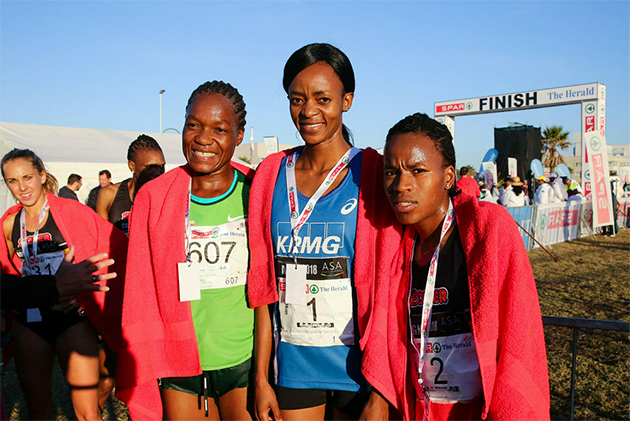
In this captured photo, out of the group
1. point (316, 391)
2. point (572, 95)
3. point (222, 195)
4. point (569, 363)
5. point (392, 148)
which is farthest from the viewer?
point (572, 95)

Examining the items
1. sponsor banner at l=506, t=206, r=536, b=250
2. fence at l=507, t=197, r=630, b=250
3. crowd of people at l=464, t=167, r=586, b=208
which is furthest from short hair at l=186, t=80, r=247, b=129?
sponsor banner at l=506, t=206, r=536, b=250

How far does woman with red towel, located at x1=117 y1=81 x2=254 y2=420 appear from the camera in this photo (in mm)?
2277

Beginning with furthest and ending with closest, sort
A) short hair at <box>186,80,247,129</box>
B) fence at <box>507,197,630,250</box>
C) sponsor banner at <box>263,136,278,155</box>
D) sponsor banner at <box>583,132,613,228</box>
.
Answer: sponsor banner at <box>263,136,278,155</box> → sponsor banner at <box>583,132,613,228</box> → fence at <box>507,197,630,250</box> → short hair at <box>186,80,247,129</box>

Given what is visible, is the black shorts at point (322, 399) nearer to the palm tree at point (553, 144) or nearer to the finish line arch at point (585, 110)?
the finish line arch at point (585, 110)

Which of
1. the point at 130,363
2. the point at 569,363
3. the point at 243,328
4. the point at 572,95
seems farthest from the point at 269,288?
the point at 572,95

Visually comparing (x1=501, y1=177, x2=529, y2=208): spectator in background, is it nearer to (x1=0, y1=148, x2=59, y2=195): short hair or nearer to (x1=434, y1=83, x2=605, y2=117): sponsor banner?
(x1=434, y1=83, x2=605, y2=117): sponsor banner

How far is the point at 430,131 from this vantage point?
190 centimetres

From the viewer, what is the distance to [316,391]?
208 cm

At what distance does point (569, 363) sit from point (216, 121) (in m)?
4.40

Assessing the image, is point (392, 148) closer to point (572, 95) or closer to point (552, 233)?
point (552, 233)

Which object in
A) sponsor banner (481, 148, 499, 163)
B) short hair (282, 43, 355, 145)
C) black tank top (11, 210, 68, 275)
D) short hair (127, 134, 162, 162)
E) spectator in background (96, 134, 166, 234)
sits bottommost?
black tank top (11, 210, 68, 275)

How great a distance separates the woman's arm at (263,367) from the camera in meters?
2.11

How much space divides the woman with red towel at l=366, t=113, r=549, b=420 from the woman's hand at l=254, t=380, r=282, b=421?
55 centimetres

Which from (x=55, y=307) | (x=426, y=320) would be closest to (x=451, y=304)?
(x=426, y=320)
